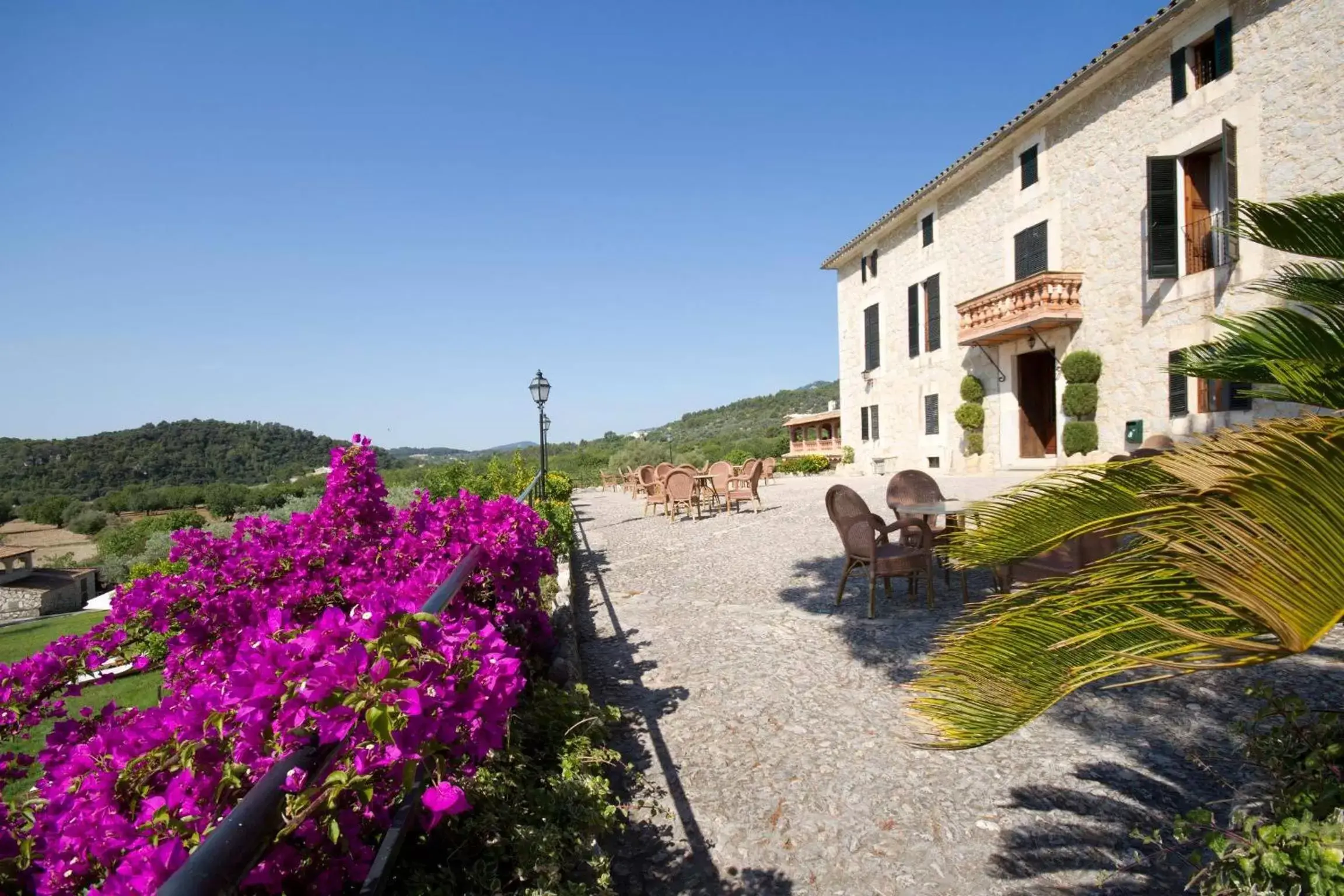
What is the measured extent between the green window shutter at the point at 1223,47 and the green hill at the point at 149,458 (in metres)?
40.3

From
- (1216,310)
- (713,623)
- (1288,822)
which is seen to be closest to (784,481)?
(1216,310)

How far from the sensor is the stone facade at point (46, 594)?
21078 mm

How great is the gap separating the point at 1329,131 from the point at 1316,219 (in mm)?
10405

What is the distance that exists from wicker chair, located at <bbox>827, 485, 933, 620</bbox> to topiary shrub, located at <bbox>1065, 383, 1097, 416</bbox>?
10010mm

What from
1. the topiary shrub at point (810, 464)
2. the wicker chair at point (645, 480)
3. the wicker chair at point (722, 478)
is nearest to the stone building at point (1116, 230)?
the topiary shrub at point (810, 464)

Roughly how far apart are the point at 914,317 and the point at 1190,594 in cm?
1898

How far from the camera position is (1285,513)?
3.69 ft

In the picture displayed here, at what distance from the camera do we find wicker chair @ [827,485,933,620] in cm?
457

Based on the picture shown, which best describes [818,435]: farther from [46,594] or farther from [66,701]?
[46,594]

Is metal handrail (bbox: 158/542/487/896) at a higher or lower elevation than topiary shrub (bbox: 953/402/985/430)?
lower

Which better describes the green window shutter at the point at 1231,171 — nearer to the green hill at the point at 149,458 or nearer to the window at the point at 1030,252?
the window at the point at 1030,252

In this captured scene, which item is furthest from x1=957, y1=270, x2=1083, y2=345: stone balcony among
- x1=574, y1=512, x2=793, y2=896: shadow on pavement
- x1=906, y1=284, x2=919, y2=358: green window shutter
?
x1=574, y1=512, x2=793, y2=896: shadow on pavement

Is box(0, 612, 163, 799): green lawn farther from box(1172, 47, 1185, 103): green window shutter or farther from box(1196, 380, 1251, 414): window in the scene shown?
box(1172, 47, 1185, 103): green window shutter

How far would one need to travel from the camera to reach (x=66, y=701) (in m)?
4.56
